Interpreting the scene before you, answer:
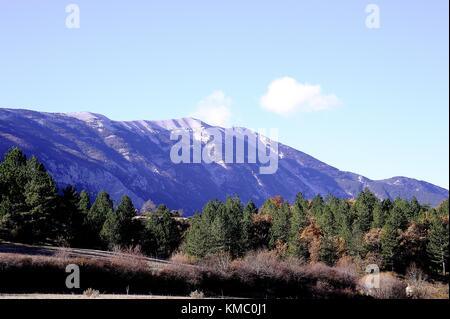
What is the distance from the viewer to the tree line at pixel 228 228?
257 feet

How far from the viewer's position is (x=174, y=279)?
58469 millimetres

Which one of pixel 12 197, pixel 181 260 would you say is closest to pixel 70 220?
pixel 12 197

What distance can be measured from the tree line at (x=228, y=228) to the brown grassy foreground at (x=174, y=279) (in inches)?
694

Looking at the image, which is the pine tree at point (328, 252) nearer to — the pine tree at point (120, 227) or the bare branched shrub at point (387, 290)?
the bare branched shrub at point (387, 290)

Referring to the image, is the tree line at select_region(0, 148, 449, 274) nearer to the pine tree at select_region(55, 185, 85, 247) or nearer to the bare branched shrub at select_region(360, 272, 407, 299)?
the pine tree at select_region(55, 185, 85, 247)

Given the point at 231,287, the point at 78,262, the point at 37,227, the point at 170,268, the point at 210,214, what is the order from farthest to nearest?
the point at 210,214 < the point at 37,227 < the point at 231,287 < the point at 170,268 < the point at 78,262

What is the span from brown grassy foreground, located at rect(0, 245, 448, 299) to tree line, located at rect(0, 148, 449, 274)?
17.6 metres

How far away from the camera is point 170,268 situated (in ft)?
194

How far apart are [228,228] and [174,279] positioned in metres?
44.7

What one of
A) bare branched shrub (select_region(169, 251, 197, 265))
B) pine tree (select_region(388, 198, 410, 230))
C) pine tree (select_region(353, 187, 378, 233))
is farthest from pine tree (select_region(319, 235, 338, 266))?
bare branched shrub (select_region(169, 251, 197, 265))
